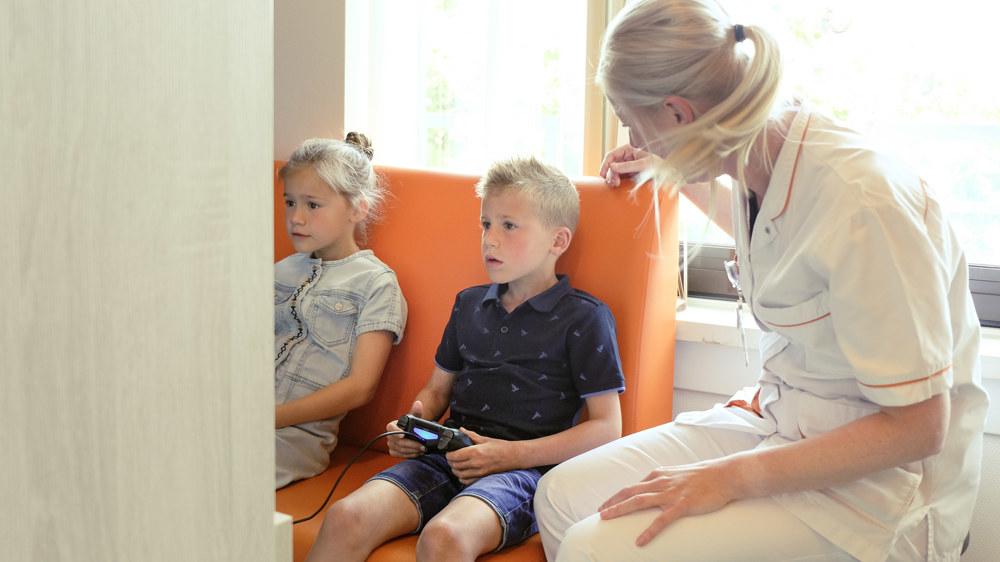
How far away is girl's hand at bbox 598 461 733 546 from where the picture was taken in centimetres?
100

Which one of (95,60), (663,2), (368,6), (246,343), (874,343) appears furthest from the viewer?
(368,6)

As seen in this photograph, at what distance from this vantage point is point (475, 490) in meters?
1.28

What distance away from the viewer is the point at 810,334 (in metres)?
1.08

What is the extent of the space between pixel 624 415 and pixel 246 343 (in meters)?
1.02

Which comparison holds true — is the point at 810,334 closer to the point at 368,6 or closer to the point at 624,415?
the point at 624,415

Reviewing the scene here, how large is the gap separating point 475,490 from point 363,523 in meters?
0.18

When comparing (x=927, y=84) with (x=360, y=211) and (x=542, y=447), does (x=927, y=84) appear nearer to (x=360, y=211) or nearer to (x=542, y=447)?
(x=542, y=447)

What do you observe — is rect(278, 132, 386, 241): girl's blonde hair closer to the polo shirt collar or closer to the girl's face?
the girl's face

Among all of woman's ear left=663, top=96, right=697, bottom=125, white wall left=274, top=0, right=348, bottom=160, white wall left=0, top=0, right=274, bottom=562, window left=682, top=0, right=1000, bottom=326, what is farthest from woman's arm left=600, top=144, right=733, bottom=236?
white wall left=0, top=0, right=274, bottom=562

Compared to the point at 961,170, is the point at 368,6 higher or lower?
higher

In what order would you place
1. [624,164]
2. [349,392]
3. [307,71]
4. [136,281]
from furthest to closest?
[307,71] → [349,392] → [624,164] → [136,281]

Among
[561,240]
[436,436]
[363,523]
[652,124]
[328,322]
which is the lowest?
[363,523]

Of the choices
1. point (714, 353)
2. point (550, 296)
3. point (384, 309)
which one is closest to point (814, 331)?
point (550, 296)

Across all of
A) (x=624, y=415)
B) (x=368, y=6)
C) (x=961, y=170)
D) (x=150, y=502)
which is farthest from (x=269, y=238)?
(x=368, y=6)
